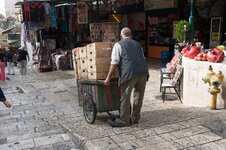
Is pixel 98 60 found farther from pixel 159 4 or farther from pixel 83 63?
pixel 159 4

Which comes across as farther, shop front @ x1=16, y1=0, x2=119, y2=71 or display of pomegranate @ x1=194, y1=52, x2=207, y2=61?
shop front @ x1=16, y1=0, x2=119, y2=71

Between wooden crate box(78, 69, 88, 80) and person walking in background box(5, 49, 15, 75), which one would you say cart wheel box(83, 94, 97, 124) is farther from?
person walking in background box(5, 49, 15, 75)

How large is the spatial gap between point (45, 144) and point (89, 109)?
1114 millimetres

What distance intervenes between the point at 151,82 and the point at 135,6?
7.13 m

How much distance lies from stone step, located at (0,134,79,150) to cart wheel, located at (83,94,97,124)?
61cm

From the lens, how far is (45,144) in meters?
5.16

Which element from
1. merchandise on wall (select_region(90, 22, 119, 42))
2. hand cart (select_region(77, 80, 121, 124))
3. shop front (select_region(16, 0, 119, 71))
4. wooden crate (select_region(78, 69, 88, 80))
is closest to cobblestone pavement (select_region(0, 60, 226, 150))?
hand cart (select_region(77, 80, 121, 124))

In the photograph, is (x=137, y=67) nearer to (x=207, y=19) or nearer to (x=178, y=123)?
(x=178, y=123)

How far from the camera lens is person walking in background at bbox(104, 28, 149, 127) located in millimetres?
5098

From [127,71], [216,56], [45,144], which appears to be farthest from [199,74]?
[45,144]

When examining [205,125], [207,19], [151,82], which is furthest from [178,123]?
[207,19]

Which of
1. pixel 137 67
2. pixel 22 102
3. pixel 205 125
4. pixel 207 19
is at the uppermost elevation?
pixel 207 19

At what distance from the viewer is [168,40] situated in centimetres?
1551

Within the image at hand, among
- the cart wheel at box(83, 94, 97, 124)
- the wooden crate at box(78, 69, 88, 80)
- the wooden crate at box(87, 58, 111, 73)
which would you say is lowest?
the cart wheel at box(83, 94, 97, 124)
